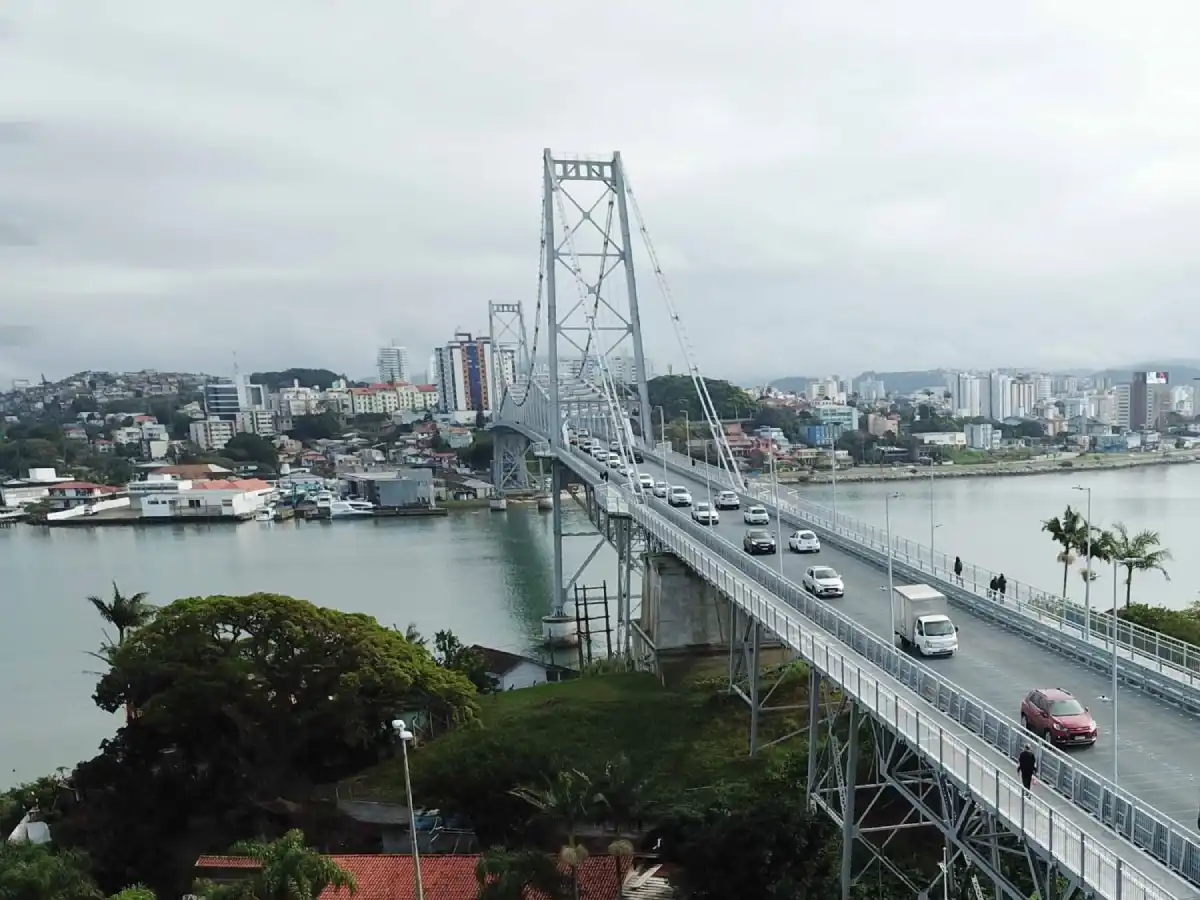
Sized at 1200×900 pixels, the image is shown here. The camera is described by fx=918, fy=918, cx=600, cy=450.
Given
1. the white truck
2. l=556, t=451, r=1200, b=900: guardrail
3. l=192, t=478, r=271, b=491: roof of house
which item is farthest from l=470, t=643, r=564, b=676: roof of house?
l=192, t=478, r=271, b=491: roof of house

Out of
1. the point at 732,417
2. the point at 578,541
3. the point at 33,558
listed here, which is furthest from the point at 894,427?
the point at 33,558

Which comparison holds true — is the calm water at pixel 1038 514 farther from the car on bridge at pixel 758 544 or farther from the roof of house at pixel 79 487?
the roof of house at pixel 79 487

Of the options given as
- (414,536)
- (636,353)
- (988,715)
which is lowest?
(414,536)

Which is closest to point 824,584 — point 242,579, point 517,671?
point 517,671

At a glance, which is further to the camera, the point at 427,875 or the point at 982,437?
the point at 982,437

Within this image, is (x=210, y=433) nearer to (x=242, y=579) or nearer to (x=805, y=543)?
(x=242, y=579)

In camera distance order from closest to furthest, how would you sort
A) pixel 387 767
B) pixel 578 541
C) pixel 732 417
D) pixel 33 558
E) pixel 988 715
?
1. pixel 988 715
2. pixel 387 767
3. pixel 578 541
4. pixel 33 558
5. pixel 732 417

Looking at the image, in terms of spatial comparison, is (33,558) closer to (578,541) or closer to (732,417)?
(578,541)
